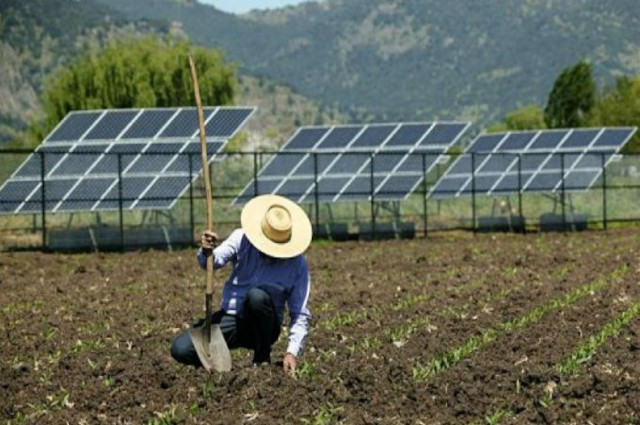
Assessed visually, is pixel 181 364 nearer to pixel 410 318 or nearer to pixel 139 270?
pixel 410 318

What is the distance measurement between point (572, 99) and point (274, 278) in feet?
313

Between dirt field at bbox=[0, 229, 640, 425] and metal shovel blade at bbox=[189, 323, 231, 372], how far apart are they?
0.16 m

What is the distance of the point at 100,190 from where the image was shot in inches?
1150

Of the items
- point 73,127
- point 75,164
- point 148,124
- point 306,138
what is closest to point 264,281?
point 75,164

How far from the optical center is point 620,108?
8900 centimetres

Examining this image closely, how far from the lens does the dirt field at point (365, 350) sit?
8.83 meters

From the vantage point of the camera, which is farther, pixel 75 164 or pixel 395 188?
pixel 395 188

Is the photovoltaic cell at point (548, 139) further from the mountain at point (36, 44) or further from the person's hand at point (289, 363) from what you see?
the mountain at point (36, 44)

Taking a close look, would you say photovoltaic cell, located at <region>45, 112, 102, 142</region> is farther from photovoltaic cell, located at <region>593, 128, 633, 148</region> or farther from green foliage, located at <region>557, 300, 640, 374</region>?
green foliage, located at <region>557, 300, 640, 374</region>

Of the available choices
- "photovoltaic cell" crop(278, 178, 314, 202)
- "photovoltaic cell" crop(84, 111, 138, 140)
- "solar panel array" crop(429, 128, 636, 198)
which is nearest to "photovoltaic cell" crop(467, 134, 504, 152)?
"solar panel array" crop(429, 128, 636, 198)

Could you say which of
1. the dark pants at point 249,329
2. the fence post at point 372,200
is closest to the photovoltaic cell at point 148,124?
the fence post at point 372,200

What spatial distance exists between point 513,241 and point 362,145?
940cm

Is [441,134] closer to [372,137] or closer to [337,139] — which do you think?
[372,137]

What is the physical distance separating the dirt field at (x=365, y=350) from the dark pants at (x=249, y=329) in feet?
0.71
